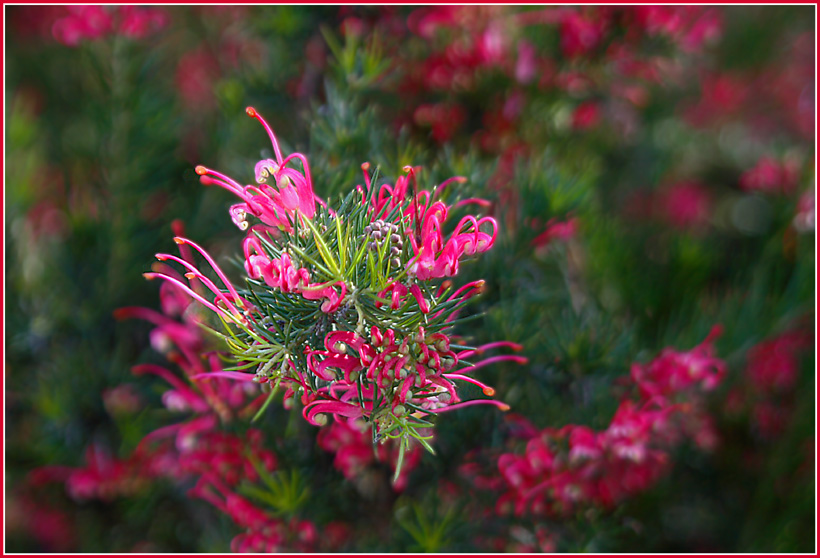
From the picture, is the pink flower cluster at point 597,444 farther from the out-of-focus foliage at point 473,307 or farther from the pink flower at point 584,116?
the pink flower at point 584,116

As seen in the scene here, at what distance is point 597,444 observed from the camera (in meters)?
0.52

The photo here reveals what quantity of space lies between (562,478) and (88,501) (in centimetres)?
58

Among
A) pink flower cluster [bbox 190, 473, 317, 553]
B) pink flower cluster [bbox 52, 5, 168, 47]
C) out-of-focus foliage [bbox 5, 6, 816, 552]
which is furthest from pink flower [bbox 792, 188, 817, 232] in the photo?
pink flower cluster [bbox 52, 5, 168, 47]

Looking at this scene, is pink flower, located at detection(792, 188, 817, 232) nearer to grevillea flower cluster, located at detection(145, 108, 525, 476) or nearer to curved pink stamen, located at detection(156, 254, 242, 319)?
grevillea flower cluster, located at detection(145, 108, 525, 476)

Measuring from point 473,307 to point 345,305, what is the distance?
19 cm

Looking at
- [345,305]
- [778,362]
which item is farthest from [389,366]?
[778,362]

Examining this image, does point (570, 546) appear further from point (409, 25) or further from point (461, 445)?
point (409, 25)

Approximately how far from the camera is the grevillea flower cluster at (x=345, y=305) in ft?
1.05

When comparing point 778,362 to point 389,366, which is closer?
point 389,366

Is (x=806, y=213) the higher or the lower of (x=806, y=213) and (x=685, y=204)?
the higher

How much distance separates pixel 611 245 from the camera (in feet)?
2.20

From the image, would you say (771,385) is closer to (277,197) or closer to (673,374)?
(673,374)

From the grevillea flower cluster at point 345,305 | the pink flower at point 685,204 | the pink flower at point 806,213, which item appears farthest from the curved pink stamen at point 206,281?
the pink flower at point 685,204

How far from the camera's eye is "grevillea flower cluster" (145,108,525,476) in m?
0.32
